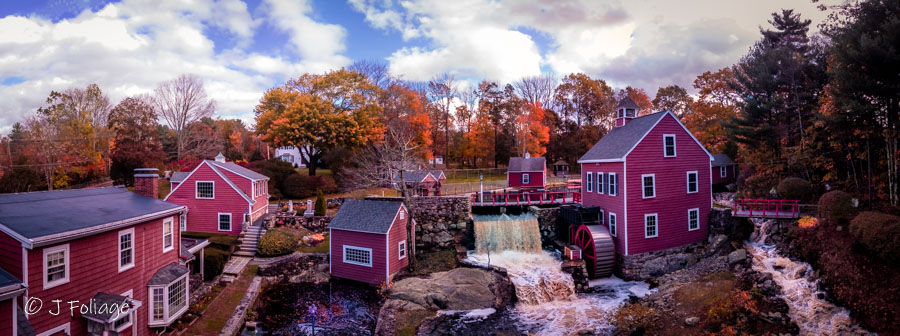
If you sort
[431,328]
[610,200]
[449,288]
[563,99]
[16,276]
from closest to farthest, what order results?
[16,276], [431,328], [449,288], [610,200], [563,99]

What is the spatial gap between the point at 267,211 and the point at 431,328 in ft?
63.8

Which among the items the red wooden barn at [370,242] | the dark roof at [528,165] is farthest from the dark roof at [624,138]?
the red wooden barn at [370,242]

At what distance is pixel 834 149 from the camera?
20781 mm

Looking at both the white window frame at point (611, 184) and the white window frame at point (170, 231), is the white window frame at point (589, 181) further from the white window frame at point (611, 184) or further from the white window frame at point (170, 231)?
the white window frame at point (170, 231)

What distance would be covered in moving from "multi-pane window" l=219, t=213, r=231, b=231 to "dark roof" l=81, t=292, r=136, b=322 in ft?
50.3

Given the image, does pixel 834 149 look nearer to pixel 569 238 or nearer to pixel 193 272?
pixel 569 238

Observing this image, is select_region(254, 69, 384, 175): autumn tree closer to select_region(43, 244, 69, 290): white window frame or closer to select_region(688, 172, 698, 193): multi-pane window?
select_region(43, 244, 69, 290): white window frame

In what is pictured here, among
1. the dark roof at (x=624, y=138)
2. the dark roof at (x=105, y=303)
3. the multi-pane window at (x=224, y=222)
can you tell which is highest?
the dark roof at (x=624, y=138)

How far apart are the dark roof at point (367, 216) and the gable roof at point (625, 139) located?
41.1 feet

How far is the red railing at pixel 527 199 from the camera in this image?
2808 cm

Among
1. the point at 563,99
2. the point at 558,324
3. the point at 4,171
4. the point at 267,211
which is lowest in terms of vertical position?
the point at 558,324

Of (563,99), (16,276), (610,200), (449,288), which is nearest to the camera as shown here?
(16,276)

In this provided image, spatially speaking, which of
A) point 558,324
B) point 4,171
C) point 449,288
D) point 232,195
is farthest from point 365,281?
point 4,171

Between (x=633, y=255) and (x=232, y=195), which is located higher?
(x=232, y=195)
